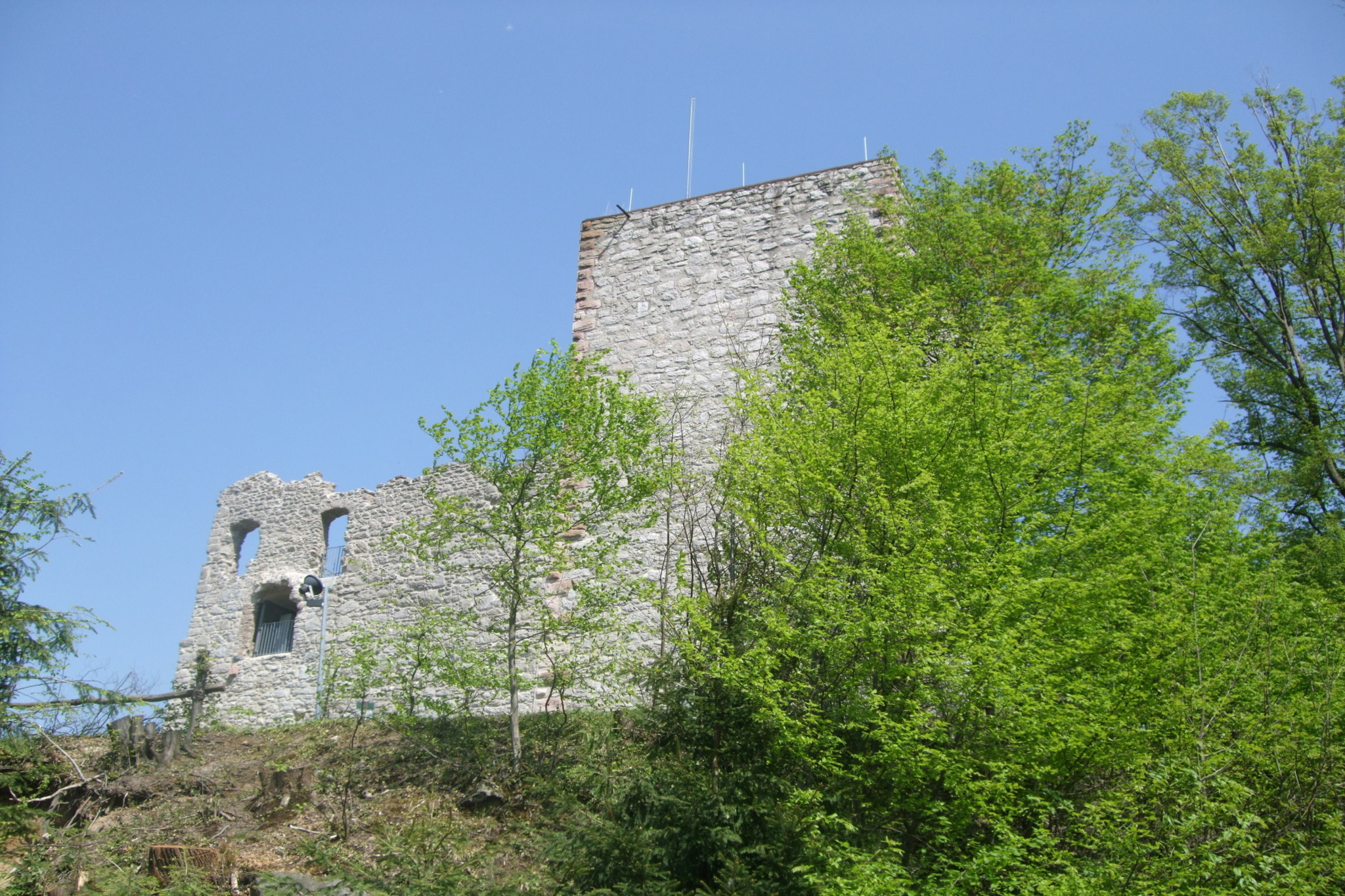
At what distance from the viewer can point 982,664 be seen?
7164 millimetres

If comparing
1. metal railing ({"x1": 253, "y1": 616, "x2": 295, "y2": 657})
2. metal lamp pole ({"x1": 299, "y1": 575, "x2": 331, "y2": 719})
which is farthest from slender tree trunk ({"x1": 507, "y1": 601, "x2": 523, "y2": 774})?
metal railing ({"x1": 253, "y1": 616, "x2": 295, "y2": 657})

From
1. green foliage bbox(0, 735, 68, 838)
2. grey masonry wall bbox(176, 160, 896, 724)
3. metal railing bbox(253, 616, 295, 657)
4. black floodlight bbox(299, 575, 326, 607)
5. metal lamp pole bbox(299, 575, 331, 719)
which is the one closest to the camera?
green foliage bbox(0, 735, 68, 838)

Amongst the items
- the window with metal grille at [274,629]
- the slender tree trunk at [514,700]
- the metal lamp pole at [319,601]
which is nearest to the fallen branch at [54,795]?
the slender tree trunk at [514,700]

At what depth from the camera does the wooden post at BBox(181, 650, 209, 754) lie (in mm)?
10859

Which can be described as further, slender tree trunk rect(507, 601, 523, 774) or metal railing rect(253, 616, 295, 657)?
metal railing rect(253, 616, 295, 657)

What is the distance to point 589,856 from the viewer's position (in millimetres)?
7012

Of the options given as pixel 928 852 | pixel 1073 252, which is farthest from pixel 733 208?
pixel 928 852

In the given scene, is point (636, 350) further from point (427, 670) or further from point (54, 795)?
point (54, 795)

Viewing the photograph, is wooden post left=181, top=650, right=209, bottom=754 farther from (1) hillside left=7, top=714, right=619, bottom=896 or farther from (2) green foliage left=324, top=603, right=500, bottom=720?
(2) green foliage left=324, top=603, right=500, bottom=720

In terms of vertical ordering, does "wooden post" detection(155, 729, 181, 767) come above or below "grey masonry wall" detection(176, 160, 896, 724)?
below

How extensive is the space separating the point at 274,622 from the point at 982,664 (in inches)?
548

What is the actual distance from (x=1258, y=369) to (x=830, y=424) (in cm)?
1029

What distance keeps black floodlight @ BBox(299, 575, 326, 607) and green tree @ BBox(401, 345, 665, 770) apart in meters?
5.92

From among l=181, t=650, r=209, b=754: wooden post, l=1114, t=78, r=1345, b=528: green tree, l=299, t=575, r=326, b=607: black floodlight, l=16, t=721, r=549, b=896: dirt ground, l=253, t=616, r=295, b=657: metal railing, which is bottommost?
l=16, t=721, r=549, b=896: dirt ground
